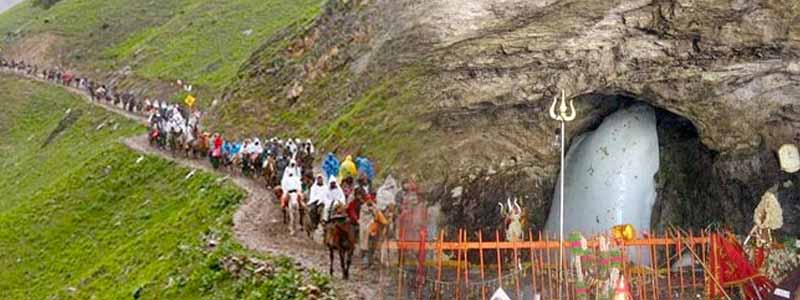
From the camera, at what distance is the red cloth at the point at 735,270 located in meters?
20.8

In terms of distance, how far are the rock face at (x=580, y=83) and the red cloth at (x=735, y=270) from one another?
161 inches

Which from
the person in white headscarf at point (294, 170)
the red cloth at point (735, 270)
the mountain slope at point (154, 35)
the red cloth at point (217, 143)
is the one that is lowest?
the red cloth at point (735, 270)

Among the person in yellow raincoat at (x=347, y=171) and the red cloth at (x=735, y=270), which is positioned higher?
the person in yellow raincoat at (x=347, y=171)

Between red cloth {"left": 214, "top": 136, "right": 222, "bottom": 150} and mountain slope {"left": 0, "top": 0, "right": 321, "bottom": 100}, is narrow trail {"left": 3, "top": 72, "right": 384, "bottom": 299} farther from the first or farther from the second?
mountain slope {"left": 0, "top": 0, "right": 321, "bottom": 100}

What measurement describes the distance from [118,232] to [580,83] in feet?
56.6

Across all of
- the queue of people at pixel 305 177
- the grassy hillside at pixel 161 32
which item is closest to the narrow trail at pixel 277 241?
the queue of people at pixel 305 177

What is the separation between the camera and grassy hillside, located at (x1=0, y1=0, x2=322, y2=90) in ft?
222

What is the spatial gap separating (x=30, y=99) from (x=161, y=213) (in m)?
42.8

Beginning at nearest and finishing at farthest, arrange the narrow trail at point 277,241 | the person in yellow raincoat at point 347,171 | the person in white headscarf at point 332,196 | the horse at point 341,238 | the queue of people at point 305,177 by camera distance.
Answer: the horse at point 341,238 → the narrow trail at point 277,241 → the queue of people at point 305,177 → the person in white headscarf at point 332,196 → the person in yellow raincoat at point 347,171

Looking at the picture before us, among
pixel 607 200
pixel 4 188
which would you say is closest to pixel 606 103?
pixel 607 200

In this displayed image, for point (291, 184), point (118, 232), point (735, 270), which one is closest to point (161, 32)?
point (118, 232)

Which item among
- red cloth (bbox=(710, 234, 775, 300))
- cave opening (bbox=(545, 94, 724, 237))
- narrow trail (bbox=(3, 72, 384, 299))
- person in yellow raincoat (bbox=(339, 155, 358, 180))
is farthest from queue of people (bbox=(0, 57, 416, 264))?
red cloth (bbox=(710, 234, 775, 300))

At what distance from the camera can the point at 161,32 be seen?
83250 millimetres

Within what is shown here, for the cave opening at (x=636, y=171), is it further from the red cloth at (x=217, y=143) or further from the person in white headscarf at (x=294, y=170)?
the red cloth at (x=217, y=143)
